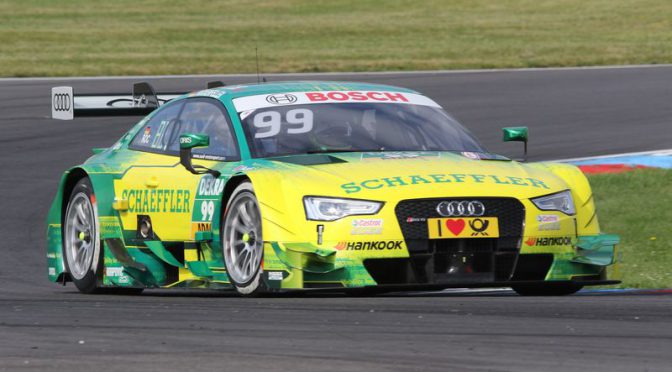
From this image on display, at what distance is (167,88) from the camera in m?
24.8

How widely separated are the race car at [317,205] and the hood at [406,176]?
11 mm

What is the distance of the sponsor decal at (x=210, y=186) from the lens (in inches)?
337

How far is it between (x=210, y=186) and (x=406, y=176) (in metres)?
1.25

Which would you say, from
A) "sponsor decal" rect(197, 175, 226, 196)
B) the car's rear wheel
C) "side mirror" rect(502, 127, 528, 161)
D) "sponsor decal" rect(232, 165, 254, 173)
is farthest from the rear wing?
"side mirror" rect(502, 127, 528, 161)

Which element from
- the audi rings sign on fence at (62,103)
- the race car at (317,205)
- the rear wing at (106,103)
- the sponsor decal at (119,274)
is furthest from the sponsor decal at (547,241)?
the audi rings sign on fence at (62,103)

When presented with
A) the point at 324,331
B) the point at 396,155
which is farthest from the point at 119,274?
the point at 324,331

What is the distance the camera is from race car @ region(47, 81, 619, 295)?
785 centimetres

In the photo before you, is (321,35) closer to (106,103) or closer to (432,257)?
(106,103)

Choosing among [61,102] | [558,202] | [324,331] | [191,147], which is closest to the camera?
[324,331]

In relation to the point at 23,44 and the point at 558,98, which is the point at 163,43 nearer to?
the point at 23,44

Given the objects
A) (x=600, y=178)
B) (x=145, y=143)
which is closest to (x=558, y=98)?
(x=600, y=178)

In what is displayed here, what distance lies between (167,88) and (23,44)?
10.8m

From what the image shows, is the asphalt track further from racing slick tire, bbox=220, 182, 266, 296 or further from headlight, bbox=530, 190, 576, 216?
headlight, bbox=530, 190, 576, 216

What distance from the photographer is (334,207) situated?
7895 millimetres
